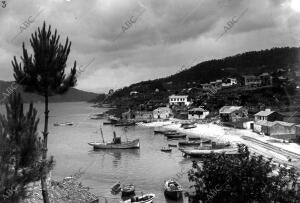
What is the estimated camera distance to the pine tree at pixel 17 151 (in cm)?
1552

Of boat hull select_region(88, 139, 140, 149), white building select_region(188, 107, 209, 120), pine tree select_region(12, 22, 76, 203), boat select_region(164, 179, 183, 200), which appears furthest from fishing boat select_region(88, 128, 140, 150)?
pine tree select_region(12, 22, 76, 203)

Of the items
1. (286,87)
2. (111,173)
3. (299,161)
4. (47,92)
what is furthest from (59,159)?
(286,87)

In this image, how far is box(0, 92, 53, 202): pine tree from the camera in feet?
50.9

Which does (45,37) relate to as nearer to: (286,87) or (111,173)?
(111,173)

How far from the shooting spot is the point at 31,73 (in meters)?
19.1

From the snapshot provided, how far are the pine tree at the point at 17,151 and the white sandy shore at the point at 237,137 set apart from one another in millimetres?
46767

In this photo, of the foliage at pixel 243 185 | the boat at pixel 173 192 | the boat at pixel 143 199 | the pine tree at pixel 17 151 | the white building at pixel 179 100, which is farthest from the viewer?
the white building at pixel 179 100

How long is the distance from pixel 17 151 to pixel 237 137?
7955 centimetres

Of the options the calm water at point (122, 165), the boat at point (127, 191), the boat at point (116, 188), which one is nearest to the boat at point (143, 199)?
the calm water at point (122, 165)

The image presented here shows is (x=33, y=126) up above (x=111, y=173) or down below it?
above

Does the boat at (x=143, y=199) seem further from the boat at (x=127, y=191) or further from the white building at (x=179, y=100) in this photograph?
the white building at (x=179, y=100)

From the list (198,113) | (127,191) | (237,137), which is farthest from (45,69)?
(198,113)

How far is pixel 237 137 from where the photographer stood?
91062 millimetres

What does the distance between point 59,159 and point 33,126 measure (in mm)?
64175
